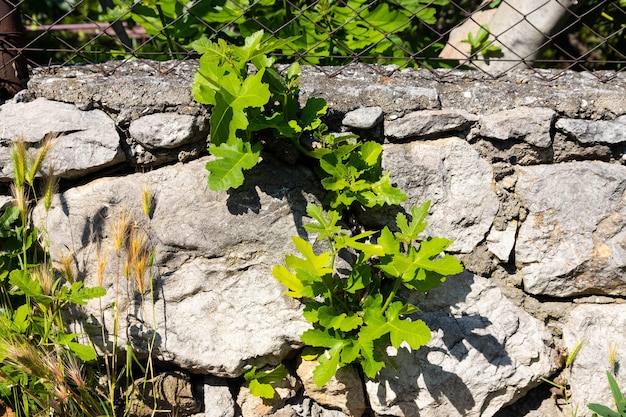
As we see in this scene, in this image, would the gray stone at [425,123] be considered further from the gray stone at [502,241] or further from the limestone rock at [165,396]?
the limestone rock at [165,396]

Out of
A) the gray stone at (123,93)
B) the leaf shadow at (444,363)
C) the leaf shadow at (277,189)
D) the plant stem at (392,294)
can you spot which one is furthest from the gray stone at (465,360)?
the gray stone at (123,93)

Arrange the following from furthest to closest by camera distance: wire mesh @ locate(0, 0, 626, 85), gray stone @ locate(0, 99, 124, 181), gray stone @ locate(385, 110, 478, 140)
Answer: wire mesh @ locate(0, 0, 626, 85) < gray stone @ locate(385, 110, 478, 140) < gray stone @ locate(0, 99, 124, 181)

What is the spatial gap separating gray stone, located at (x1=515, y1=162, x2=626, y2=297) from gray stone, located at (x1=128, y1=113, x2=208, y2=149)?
123cm

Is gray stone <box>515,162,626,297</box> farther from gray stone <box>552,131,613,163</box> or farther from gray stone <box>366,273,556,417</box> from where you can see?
gray stone <box>366,273,556,417</box>

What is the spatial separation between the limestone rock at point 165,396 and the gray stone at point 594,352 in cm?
141

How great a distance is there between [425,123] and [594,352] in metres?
1.05

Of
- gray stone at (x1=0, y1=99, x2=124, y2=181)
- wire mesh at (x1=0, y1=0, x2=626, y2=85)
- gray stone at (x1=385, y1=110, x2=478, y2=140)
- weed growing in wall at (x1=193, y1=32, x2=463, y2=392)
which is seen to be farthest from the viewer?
wire mesh at (x1=0, y1=0, x2=626, y2=85)

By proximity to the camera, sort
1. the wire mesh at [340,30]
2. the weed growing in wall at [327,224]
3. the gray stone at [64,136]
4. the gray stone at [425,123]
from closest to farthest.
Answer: the weed growing in wall at [327,224]
the gray stone at [64,136]
the gray stone at [425,123]
the wire mesh at [340,30]

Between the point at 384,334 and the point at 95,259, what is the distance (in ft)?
3.44

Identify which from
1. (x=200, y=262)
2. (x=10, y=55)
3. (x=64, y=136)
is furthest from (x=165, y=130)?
(x=10, y=55)

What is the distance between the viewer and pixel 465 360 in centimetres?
235

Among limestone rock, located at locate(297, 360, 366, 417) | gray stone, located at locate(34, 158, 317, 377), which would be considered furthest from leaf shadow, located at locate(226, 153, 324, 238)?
limestone rock, located at locate(297, 360, 366, 417)

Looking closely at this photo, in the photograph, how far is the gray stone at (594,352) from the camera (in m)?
2.40

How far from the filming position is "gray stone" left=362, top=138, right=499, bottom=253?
7.88 feet
